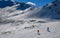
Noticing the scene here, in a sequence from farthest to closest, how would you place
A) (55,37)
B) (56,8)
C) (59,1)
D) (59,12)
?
(59,1), (56,8), (59,12), (55,37)

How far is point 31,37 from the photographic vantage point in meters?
41.2

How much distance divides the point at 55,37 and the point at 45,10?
58247 mm

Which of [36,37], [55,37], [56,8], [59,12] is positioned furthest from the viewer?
[56,8]

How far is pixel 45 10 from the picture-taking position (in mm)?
95375

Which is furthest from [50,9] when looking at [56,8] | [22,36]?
[22,36]

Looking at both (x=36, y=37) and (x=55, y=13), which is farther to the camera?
(x=55, y=13)

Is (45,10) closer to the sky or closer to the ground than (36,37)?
closer to the sky

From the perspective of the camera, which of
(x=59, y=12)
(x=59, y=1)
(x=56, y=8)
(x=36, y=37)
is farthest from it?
(x=59, y=1)

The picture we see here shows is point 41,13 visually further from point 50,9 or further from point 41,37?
point 41,37

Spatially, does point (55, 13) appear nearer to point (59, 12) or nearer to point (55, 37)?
point (59, 12)

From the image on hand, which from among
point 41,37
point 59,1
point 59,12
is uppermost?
point 59,1

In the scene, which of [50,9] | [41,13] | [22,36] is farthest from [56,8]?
[22,36]

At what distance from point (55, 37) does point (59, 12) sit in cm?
4848

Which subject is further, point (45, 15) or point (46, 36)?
point (45, 15)
